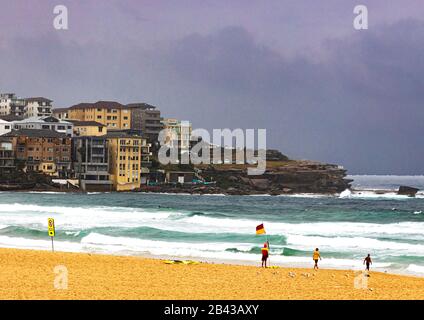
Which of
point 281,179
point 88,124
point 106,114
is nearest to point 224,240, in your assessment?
point 88,124

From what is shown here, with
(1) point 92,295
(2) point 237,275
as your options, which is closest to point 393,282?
(2) point 237,275

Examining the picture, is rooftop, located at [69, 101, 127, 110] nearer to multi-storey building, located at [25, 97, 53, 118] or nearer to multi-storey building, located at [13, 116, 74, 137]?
multi-storey building, located at [25, 97, 53, 118]

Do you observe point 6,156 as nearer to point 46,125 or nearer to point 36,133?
point 36,133

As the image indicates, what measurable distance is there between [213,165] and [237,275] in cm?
11925

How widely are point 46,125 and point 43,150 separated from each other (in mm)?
9588

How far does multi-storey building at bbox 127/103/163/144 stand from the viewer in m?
142

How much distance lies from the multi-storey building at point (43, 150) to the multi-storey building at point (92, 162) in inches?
63.0

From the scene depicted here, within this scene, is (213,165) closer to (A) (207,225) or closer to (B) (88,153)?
(B) (88,153)

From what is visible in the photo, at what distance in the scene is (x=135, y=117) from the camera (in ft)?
467

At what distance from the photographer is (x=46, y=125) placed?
128m

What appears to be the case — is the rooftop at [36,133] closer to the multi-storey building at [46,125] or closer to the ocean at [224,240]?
the multi-storey building at [46,125]

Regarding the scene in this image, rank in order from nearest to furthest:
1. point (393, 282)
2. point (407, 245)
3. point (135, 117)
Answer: point (393, 282) < point (407, 245) < point (135, 117)

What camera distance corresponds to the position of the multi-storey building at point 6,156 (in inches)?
4722

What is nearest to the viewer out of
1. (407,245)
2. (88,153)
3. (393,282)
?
(393,282)
